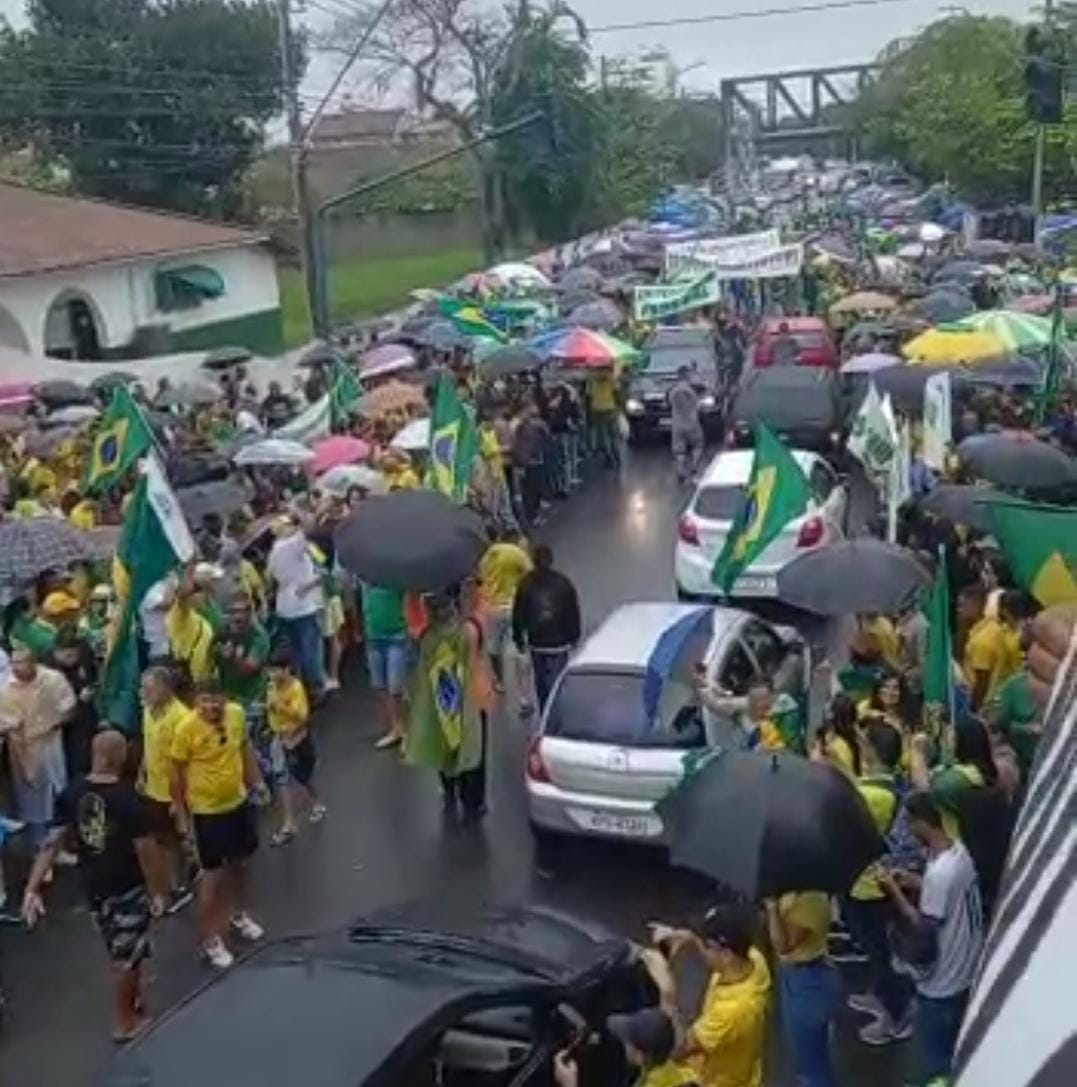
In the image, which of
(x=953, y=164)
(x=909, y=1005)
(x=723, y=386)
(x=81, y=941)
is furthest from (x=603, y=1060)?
(x=953, y=164)

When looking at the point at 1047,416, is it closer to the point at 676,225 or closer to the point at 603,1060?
the point at 603,1060

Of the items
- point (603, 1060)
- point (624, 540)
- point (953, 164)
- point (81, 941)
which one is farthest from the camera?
point (953, 164)

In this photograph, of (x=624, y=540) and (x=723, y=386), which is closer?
(x=624, y=540)

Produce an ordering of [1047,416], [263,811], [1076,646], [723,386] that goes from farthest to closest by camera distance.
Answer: [723,386], [1047,416], [263,811], [1076,646]

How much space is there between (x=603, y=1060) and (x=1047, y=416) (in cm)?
1284

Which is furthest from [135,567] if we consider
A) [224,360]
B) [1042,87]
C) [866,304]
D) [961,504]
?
[866,304]

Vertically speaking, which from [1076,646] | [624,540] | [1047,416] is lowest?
[624,540]

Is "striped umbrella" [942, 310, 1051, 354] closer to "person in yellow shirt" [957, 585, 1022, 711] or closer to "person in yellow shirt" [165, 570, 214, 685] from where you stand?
"person in yellow shirt" [957, 585, 1022, 711]

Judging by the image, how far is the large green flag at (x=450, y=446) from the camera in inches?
598

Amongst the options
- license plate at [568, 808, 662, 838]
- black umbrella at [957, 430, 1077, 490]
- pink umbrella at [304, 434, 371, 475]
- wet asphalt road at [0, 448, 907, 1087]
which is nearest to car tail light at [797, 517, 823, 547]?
black umbrella at [957, 430, 1077, 490]

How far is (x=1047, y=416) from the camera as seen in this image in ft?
61.7

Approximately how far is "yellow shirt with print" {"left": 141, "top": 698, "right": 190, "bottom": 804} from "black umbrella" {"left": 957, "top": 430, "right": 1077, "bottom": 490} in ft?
23.2

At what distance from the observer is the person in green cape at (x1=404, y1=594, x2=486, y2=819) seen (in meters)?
11.5

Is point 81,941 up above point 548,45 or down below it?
below
